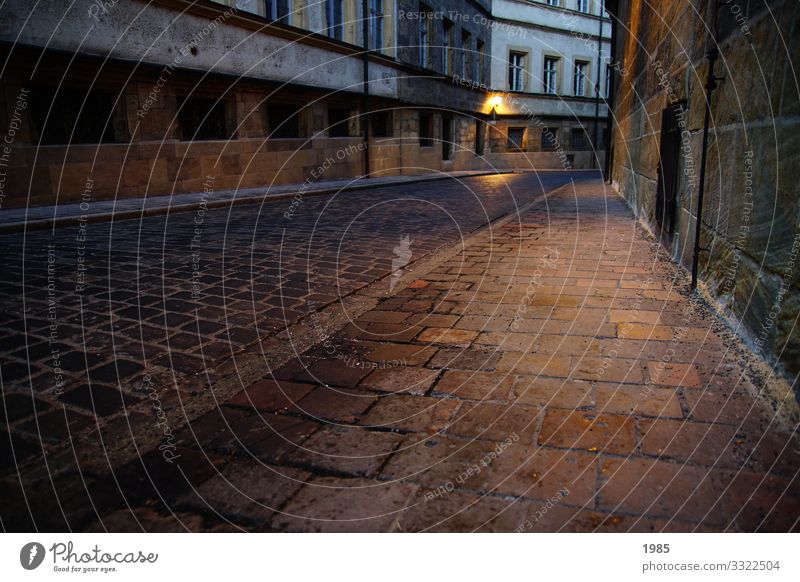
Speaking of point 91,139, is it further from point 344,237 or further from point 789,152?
point 789,152

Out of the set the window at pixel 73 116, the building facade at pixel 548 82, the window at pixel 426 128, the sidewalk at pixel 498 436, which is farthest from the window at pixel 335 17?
the sidewalk at pixel 498 436

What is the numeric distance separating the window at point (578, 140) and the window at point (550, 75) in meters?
2.83

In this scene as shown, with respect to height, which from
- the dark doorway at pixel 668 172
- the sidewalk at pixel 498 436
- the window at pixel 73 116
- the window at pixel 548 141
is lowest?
the sidewalk at pixel 498 436

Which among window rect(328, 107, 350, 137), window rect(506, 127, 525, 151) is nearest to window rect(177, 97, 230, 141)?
window rect(328, 107, 350, 137)

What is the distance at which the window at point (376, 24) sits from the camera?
65.5ft

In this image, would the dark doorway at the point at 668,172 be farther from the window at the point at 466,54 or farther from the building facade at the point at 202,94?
the window at the point at 466,54

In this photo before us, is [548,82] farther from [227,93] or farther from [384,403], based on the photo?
[384,403]

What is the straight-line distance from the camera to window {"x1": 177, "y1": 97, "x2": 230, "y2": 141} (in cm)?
1382

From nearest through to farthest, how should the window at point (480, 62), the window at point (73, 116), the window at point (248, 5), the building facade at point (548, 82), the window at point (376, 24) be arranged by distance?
the window at point (73, 116), the window at point (248, 5), the window at point (376, 24), the window at point (480, 62), the building facade at point (548, 82)

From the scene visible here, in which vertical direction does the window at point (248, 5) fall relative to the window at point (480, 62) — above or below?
below

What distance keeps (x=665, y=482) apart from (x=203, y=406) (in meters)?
2.26

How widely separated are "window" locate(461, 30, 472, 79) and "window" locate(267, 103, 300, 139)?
14.0 m

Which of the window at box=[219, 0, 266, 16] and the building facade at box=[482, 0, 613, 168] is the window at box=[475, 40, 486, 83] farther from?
the window at box=[219, 0, 266, 16]

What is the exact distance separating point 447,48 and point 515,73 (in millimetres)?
7983
